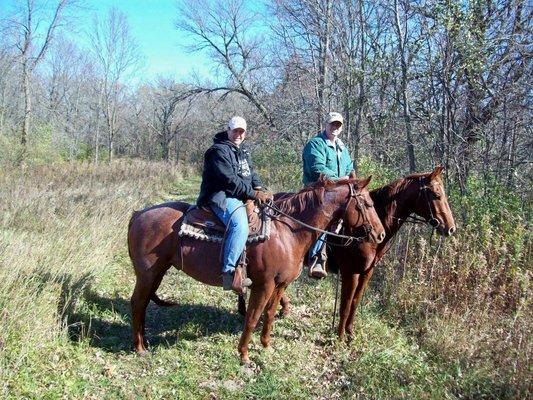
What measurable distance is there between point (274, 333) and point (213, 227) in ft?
5.85

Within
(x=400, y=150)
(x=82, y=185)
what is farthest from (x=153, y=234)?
(x=82, y=185)

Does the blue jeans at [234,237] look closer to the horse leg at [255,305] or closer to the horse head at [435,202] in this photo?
the horse leg at [255,305]

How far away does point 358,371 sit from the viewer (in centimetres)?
441

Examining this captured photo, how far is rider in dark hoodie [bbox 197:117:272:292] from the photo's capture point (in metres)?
4.32

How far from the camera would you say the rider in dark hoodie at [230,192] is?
4.32 metres

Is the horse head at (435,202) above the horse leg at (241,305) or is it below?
above

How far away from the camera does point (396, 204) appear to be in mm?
5152

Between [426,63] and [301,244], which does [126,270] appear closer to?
[301,244]

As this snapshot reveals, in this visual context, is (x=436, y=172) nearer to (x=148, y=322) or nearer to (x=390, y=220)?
(x=390, y=220)

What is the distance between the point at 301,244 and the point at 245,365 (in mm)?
1440

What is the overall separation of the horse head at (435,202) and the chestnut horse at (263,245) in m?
0.85

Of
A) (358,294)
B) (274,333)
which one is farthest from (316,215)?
(274,333)

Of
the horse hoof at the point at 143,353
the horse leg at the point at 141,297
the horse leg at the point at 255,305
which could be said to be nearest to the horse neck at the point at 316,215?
the horse leg at the point at 255,305

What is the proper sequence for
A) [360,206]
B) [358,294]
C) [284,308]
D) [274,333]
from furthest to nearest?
[284,308] → [274,333] → [358,294] → [360,206]
